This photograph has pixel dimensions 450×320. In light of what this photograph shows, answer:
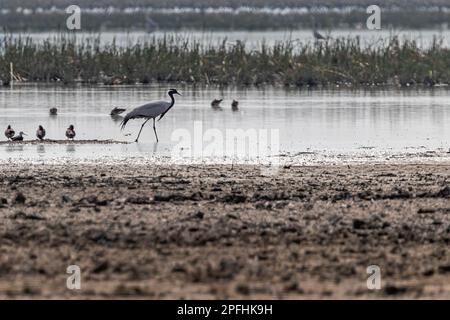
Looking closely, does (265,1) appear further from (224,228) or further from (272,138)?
(224,228)

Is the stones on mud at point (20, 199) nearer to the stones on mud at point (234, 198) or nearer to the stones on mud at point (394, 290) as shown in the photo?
the stones on mud at point (234, 198)

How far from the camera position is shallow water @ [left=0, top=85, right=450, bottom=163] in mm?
19625

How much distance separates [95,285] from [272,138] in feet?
40.7

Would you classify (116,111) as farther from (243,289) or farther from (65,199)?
(243,289)

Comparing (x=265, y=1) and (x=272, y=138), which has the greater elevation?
(x=265, y=1)

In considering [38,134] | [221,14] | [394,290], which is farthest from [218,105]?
[221,14]

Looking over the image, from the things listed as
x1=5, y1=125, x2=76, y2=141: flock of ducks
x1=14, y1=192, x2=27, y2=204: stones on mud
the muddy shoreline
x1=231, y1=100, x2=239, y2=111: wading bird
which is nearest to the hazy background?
x1=231, y1=100, x2=239, y2=111: wading bird

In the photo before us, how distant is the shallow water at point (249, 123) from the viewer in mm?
19625

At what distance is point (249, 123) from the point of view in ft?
79.6

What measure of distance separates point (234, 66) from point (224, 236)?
1000 inches

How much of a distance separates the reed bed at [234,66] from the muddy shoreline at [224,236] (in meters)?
19.6
